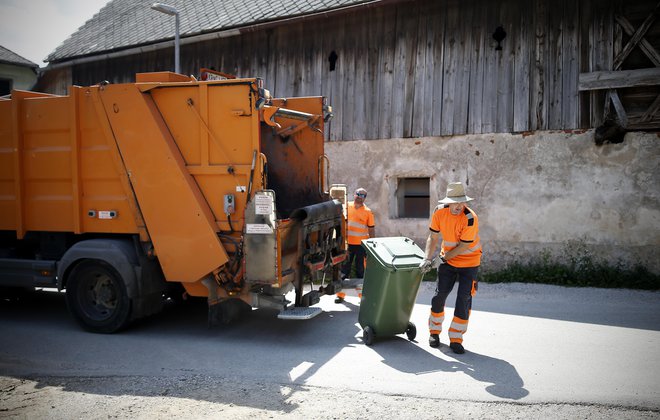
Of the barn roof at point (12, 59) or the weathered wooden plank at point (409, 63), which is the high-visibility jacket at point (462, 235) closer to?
the weathered wooden plank at point (409, 63)

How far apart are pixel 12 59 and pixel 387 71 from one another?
19653mm

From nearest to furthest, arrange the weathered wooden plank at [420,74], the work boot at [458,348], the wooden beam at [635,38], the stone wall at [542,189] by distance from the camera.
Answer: the work boot at [458,348]
the wooden beam at [635,38]
the stone wall at [542,189]
the weathered wooden plank at [420,74]

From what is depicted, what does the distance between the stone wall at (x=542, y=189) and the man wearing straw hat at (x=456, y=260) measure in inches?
177

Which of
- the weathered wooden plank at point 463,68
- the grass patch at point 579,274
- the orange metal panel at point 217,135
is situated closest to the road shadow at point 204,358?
the orange metal panel at point 217,135

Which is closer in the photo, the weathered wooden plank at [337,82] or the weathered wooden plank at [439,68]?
the weathered wooden plank at [439,68]

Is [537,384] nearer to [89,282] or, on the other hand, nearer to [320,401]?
[320,401]

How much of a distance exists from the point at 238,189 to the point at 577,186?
6.33 m

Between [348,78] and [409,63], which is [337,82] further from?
[409,63]

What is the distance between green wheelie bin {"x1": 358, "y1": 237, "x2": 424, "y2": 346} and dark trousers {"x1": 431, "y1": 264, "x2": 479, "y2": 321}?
240 mm

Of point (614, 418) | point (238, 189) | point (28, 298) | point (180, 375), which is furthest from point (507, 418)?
point (28, 298)

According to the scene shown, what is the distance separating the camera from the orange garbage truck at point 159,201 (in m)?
5.83

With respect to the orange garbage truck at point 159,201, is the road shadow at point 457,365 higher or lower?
lower

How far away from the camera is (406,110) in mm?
10969

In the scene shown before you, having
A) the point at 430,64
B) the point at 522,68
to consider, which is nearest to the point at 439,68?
the point at 430,64
